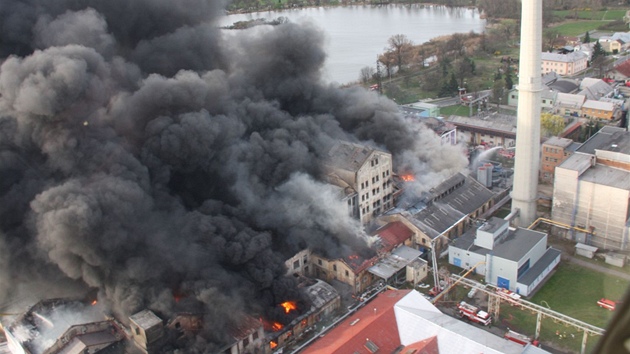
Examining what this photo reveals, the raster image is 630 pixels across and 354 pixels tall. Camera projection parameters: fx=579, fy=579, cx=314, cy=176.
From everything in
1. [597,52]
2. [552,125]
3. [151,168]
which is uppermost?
[151,168]

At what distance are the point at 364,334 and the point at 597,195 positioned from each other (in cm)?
954

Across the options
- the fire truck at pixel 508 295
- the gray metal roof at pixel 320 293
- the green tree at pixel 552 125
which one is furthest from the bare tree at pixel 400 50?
the gray metal roof at pixel 320 293

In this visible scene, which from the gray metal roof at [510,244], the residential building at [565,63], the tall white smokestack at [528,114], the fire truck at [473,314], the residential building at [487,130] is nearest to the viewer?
the fire truck at [473,314]

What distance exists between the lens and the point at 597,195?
17.8 m

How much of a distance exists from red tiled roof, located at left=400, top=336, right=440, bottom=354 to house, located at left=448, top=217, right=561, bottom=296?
4.38 meters

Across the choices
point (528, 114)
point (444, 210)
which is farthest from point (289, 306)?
point (528, 114)

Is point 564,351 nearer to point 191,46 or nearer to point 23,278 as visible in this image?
point 23,278

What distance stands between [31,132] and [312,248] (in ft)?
27.8

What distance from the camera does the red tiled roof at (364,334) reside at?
1259 centimetres

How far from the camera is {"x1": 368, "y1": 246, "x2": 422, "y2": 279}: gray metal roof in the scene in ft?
53.7

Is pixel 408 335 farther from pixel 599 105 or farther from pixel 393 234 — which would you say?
pixel 599 105

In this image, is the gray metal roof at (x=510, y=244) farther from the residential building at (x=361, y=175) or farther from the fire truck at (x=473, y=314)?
the residential building at (x=361, y=175)

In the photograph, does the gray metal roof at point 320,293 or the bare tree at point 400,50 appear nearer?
the gray metal roof at point 320,293

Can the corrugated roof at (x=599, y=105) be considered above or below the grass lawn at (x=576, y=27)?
below
